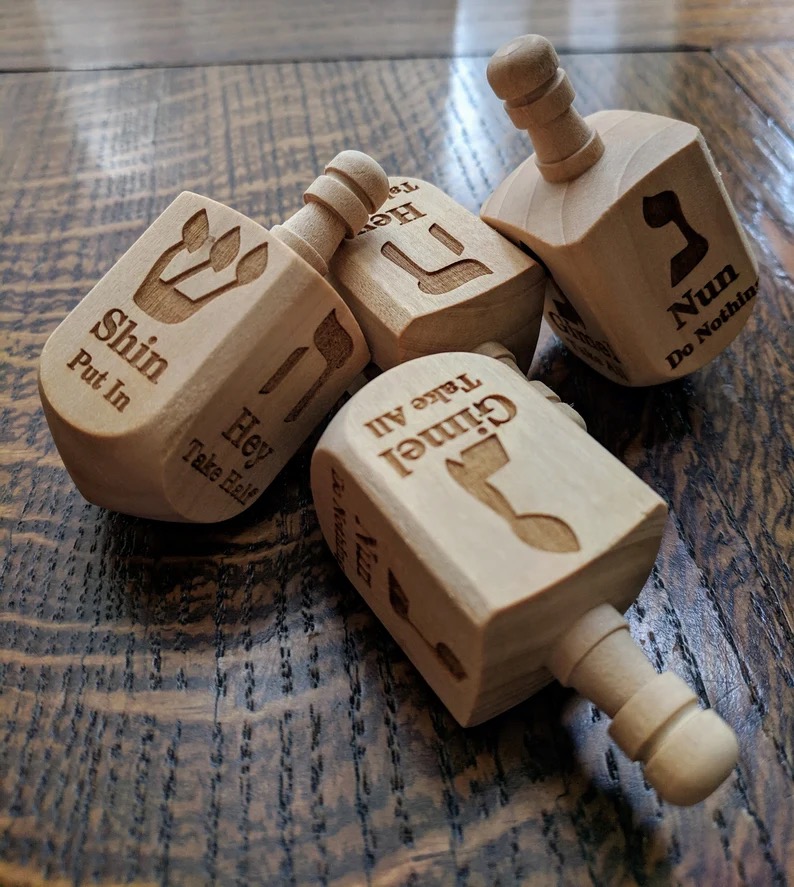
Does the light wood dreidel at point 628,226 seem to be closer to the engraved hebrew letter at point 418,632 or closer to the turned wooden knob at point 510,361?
the turned wooden knob at point 510,361

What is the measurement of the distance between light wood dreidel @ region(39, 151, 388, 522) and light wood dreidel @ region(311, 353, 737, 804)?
0.21 ft

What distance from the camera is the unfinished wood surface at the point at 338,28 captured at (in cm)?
99

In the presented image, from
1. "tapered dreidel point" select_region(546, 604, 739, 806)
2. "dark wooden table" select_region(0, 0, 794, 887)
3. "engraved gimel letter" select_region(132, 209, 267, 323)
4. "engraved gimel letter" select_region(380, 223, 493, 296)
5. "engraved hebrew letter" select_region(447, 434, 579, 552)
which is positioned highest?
"engraved gimel letter" select_region(132, 209, 267, 323)

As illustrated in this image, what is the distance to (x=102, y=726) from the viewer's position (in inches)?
18.2

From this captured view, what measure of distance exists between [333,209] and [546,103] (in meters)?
0.15

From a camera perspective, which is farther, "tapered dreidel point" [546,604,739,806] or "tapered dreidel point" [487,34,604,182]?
"tapered dreidel point" [487,34,604,182]

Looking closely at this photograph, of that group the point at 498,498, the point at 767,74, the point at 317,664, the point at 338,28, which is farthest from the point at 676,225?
the point at 338,28

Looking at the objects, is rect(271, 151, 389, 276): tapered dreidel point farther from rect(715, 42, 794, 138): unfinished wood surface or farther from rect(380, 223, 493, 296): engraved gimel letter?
rect(715, 42, 794, 138): unfinished wood surface

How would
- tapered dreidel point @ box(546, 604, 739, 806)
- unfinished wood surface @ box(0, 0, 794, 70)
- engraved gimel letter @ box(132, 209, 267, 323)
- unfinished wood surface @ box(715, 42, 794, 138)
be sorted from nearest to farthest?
tapered dreidel point @ box(546, 604, 739, 806) < engraved gimel letter @ box(132, 209, 267, 323) < unfinished wood surface @ box(715, 42, 794, 138) < unfinished wood surface @ box(0, 0, 794, 70)

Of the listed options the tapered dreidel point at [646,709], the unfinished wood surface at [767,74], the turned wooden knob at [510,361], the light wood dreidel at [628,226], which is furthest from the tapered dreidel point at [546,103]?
the unfinished wood surface at [767,74]

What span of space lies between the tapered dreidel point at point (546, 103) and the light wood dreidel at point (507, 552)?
0.17 meters

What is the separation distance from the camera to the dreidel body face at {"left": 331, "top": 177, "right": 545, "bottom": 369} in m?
0.53

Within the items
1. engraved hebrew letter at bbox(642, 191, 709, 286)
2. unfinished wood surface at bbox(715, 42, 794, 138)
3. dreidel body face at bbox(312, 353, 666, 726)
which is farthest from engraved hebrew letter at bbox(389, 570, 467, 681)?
unfinished wood surface at bbox(715, 42, 794, 138)

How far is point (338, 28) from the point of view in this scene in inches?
40.9
